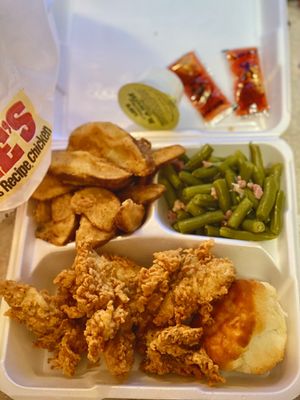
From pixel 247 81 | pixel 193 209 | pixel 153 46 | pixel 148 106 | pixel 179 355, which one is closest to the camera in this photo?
pixel 179 355

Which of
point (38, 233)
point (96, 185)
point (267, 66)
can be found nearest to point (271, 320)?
point (96, 185)

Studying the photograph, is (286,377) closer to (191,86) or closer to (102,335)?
(102,335)

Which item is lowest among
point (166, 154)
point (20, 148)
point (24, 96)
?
point (166, 154)

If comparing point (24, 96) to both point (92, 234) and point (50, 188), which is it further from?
point (92, 234)

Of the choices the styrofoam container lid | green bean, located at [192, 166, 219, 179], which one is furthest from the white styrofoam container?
green bean, located at [192, 166, 219, 179]

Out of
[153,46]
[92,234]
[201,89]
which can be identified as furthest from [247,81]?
[92,234]
